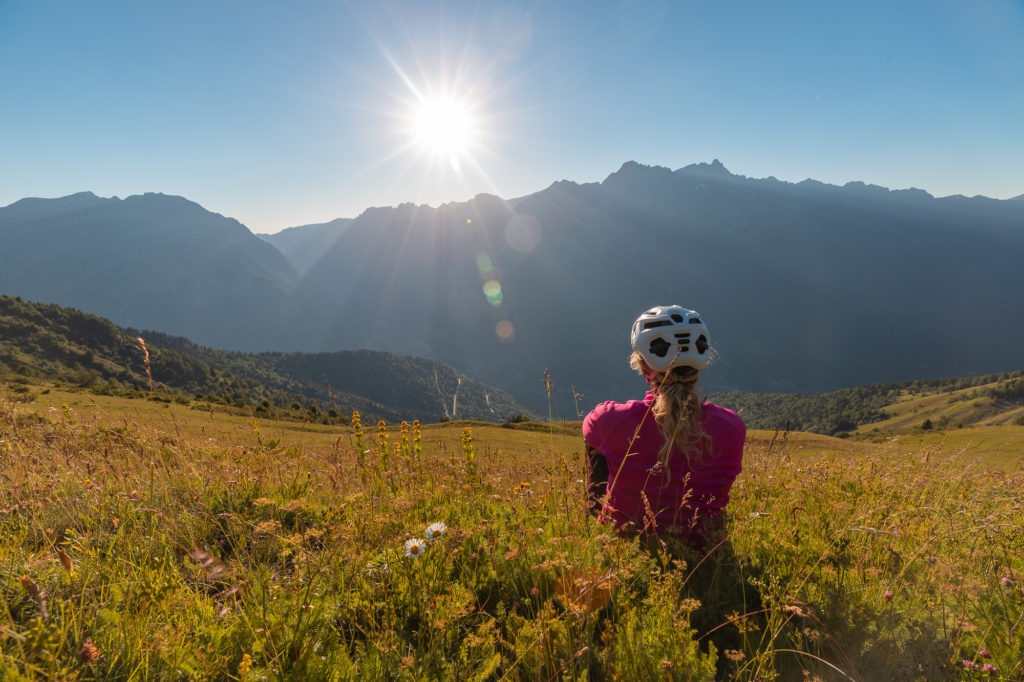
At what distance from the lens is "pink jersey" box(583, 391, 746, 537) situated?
137 inches

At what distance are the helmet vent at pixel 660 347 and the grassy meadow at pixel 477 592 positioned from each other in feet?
4.83

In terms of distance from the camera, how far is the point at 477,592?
2971 mm

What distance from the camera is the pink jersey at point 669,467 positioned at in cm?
349

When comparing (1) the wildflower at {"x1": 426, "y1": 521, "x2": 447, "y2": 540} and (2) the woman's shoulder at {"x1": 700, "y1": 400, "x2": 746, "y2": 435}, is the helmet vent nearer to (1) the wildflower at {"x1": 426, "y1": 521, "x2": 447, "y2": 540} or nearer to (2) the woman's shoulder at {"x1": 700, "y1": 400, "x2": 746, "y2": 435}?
(2) the woman's shoulder at {"x1": 700, "y1": 400, "x2": 746, "y2": 435}

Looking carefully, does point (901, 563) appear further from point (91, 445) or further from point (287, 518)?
point (91, 445)

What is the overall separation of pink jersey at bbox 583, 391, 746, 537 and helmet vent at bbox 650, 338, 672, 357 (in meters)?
0.37

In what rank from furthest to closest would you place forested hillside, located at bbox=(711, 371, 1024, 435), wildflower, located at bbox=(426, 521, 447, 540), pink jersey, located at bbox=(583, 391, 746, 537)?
1. forested hillside, located at bbox=(711, 371, 1024, 435)
2. pink jersey, located at bbox=(583, 391, 746, 537)
3. wildflower, located at bbox=(426, 521, 447, 540)

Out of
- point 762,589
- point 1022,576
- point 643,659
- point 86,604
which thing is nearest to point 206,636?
point 86,604

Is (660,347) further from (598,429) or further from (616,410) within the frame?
(598,429)

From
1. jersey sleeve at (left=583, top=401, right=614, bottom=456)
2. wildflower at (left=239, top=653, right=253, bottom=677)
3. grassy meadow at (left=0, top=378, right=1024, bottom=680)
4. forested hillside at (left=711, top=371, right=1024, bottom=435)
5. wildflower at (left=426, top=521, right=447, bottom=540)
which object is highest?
jersey sleeve at (left=583, top=401, right=614, bottom=456)

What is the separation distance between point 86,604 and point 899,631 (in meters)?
4.63

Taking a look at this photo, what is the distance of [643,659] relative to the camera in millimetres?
2215

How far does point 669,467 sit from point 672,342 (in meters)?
1.07

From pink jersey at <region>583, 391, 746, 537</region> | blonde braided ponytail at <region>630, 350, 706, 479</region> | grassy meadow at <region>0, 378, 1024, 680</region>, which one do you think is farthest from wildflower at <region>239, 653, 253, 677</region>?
blonde braided ponytail at <region>630, 350, 706, 479</region>
